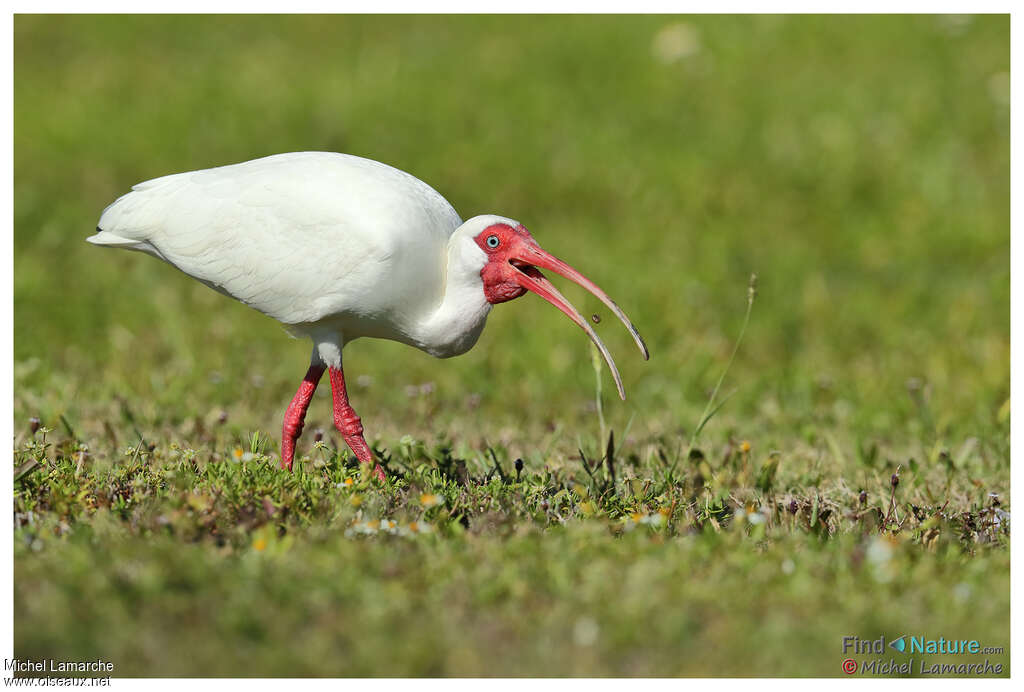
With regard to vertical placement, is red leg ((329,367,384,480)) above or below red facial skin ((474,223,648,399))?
below

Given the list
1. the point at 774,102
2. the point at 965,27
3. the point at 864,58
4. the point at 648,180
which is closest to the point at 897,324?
the point at 648,180

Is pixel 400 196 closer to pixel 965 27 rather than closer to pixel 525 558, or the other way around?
pixel 525 558

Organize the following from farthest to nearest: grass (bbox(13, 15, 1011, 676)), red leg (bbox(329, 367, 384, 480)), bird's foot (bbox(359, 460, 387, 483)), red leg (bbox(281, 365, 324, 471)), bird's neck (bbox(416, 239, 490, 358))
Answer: red leg (bbox(281, 365, 324, 471)) → red leg (bbox(329, 367, 384, 480)) → bird's neck (bbox(416, 239, 490, 358)) → bird's foot (bbox(359, 460, 387, 483)) → grass (bbox(13, 15, 1011, 676))

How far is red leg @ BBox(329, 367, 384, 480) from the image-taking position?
4.57m

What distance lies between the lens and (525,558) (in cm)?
374

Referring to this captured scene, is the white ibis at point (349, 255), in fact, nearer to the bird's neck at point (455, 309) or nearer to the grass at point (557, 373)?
the bird's neck at point (455, 309)

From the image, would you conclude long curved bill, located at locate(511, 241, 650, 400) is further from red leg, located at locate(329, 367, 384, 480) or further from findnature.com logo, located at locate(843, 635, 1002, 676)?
findnature.com logo, located at locate(843, 635, 1002, 676)

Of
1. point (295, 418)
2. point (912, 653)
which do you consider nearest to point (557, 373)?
point (295, 418)

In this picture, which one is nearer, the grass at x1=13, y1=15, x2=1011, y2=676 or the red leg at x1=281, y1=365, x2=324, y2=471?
the grass at x1=13, y1=15, x2=1011, y2=676

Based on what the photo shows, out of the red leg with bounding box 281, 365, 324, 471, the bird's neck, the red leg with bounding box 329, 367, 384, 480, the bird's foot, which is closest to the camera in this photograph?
the bird's foot

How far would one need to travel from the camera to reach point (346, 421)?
4.61 metres

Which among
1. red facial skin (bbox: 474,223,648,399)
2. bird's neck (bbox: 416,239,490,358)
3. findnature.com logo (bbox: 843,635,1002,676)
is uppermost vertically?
red facial skin (bbox: 474,223,648,399)

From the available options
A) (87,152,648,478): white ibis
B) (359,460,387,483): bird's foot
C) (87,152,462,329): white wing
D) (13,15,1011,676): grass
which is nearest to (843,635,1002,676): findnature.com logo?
(13,15,1011,676): grass

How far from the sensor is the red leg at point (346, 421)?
457cm
